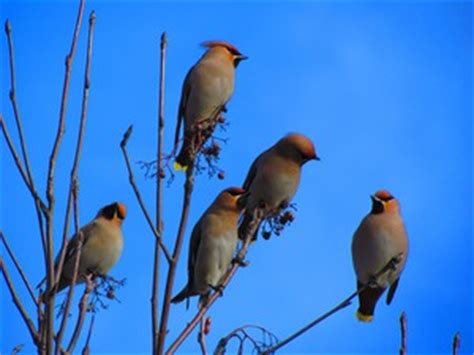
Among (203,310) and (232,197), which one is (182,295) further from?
(203,310)

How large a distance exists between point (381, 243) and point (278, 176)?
2.04 feet

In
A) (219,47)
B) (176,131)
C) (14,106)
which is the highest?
(219,47)

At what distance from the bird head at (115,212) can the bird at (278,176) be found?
30.4 inches

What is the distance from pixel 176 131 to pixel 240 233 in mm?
575

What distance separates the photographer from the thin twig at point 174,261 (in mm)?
2398

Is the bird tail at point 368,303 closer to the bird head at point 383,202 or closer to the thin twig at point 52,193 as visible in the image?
the bird head at point 383,202

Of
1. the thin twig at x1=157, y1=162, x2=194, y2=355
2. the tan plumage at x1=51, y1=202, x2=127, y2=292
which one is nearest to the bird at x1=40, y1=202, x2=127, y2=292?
the tan plumage at x1=51, y1=202, x2=127, y2=292

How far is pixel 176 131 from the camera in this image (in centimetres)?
469

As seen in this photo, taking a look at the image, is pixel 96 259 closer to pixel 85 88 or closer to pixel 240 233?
pixel 240 233

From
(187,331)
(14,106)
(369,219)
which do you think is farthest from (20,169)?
(369,219)

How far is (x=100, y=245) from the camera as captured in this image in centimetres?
490

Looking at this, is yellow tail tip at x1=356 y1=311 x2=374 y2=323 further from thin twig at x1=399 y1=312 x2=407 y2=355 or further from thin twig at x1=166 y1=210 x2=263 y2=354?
thin twig at x1=399 y1=312 x2=407 y2=355

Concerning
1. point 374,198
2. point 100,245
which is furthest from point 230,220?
point 374,198

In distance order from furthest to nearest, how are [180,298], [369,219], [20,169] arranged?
1. [369,219]
2. [180,298]
3. [20,169]
